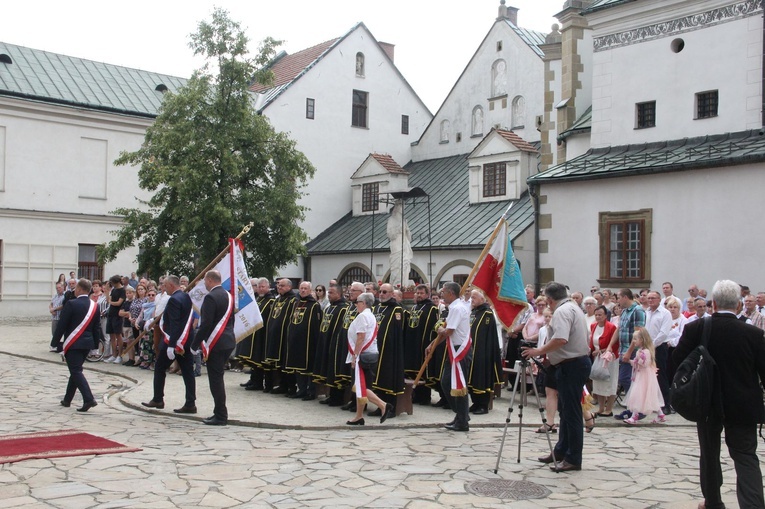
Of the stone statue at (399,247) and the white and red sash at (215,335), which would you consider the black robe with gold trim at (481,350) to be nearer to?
the white and red sash at (215,335)

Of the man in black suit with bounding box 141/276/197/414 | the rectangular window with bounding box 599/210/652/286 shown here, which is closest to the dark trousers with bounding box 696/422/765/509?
the man in black suit with bounding box 141/276/197/414

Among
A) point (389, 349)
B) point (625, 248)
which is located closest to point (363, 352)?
point (389, 349)

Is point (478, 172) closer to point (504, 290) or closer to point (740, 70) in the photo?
point (740, 70)

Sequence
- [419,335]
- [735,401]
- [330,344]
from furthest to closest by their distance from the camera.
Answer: [419,335], [330,344], [735,401]

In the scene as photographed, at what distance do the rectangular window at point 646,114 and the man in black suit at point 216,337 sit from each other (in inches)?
A: 565

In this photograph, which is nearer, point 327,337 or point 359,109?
point 327,337

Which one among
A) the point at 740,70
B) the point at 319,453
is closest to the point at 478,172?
the point at 740,70

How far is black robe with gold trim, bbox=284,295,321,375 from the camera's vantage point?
558 inches

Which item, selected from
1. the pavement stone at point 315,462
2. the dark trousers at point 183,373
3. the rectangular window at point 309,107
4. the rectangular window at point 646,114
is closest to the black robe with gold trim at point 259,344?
the pavement stone at point 315,462

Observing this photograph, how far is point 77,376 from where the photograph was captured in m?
12.3

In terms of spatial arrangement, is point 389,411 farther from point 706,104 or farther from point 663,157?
point 706,104

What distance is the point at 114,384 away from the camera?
15.7m

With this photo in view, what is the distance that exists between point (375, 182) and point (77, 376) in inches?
966

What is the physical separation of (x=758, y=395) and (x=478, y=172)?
81.8ft
